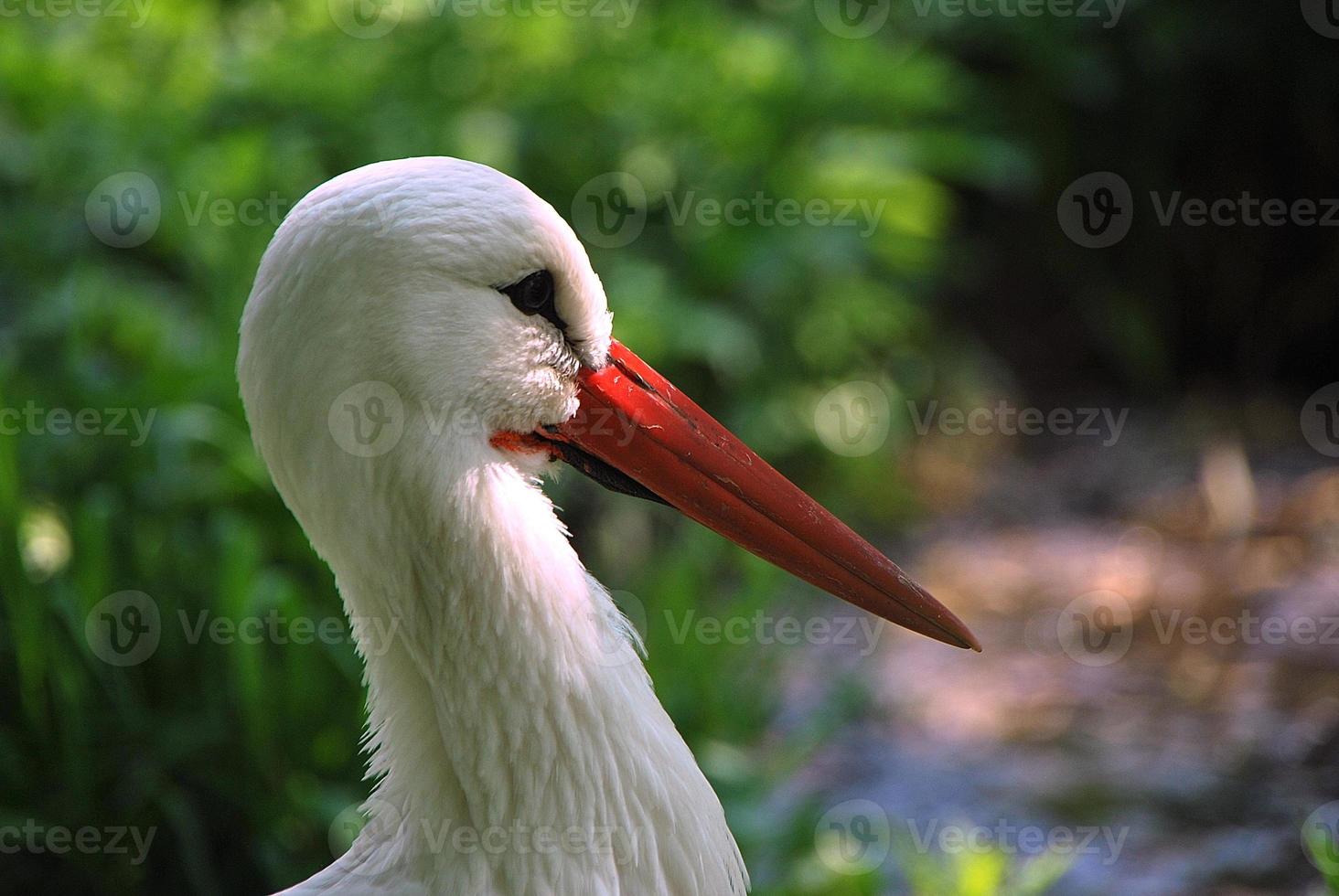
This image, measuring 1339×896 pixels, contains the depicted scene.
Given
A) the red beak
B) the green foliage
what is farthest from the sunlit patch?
the red beak

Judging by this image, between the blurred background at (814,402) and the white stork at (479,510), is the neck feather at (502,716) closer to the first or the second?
the white stork at (479,510)

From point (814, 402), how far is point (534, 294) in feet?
10.6

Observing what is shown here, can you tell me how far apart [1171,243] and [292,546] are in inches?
165

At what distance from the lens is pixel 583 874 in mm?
1714

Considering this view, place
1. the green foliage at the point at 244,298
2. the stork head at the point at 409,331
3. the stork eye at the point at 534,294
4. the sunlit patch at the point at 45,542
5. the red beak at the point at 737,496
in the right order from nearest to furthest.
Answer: the stork head at the point at 409,331 < the stork eye at the point at 534,294 < the red beak at the point at 737,496 < the green foliage at the point at 244,298 < the sunlit patch at the point at 45,542

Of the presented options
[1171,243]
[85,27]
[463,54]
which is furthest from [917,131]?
[85,27]

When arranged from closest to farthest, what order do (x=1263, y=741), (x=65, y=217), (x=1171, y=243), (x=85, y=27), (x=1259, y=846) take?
(x=1259, y=846) < (x=1263, y=741) < (x=65, y=217) < (x=85, y=27) < (x=1171, y=243)

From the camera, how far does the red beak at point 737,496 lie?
1.85 m

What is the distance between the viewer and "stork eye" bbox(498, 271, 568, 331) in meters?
1.67

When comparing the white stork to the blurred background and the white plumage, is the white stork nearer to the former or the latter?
the white plumage

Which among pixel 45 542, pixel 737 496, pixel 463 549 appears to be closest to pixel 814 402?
pixel 45 542

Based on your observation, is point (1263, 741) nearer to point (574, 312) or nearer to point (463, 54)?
point (574, 312)

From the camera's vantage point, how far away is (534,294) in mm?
1703

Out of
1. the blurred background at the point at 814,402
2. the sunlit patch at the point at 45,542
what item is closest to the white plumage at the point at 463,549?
the blurred background at the point at 814,402
